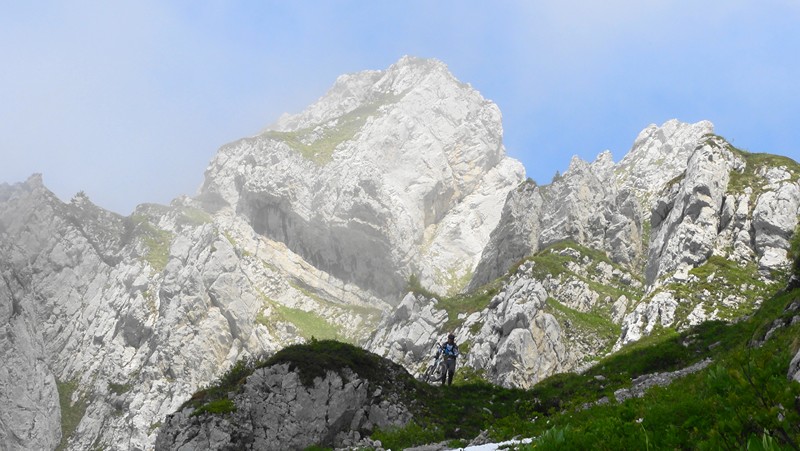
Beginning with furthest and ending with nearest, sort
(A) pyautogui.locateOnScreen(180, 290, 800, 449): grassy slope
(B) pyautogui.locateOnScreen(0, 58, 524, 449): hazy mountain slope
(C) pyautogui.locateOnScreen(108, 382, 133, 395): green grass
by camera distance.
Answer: (B) pyautogui.locateOnScreen(0, 58, 524, 449): hazy mountain slope
(C) pyautogui.locateOnScreen(108, 382, 133, 395): green grass
(A) pyautogui.locateOnScreen(180, 290, 800, 449): grassy slope

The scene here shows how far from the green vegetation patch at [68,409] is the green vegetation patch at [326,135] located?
84.0 m

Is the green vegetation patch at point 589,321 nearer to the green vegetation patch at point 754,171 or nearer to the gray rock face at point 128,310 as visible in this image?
the green vegetation patch at point 754,171

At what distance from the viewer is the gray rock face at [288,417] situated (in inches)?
1073

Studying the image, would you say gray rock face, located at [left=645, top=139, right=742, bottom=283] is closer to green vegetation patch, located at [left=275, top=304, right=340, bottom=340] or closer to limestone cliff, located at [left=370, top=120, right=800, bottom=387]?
A: limestone cliff, located at [left=370, top=120, right=800, bottom=387]

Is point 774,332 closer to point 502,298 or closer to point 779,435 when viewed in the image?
point 779,435

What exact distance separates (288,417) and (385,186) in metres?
135

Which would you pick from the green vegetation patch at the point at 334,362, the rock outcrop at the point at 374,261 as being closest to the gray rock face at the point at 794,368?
the rock outcrop at the point at 374,261

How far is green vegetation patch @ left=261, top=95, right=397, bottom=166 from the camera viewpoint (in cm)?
17025

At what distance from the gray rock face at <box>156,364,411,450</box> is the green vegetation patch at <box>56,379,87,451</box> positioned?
8796 cm

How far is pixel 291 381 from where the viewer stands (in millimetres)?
30281

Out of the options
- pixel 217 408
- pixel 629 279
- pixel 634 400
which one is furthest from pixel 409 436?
pixel 629 279

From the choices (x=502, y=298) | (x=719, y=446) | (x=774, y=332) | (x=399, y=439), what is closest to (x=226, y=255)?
(x=502, y=298)

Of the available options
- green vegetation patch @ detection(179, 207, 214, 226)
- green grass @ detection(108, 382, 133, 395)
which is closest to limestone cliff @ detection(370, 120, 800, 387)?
green grass @ detection(108, 382, 133, 395)

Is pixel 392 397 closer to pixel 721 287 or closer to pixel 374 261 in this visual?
pixel 721 287
